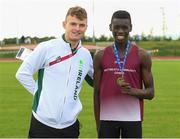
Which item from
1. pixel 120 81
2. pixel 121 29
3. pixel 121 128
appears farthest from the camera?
pixel 121 128

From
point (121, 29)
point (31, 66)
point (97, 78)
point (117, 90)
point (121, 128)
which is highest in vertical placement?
point (121, 29)

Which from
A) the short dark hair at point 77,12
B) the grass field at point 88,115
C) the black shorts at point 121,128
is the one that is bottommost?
the grass field at point 88,115

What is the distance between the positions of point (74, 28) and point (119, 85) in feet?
2.24

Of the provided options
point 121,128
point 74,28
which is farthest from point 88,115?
point 74,28

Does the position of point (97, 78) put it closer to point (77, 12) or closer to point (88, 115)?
point (77, 12)

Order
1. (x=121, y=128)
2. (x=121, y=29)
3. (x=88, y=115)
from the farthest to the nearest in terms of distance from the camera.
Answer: (x=88, y=115) < (x=121, y=128) < (x=121, y=29)

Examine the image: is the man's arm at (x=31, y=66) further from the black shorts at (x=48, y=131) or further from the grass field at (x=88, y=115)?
the grass field at (x=88, y=115)

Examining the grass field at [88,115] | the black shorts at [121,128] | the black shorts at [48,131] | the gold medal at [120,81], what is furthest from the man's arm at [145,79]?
the grass field at [88,115]

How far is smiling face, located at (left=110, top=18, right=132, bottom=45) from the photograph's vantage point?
15.2 ft

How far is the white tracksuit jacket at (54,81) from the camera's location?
4.50 m

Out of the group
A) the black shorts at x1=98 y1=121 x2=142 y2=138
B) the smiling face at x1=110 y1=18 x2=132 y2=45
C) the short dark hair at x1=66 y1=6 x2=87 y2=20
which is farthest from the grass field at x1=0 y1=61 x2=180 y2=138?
the short dark hair at x1=66 y1=6 x2=87 y2=20

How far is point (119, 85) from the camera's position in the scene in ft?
14.9

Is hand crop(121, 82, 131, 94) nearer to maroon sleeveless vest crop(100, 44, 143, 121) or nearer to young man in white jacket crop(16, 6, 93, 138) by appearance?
maroon sleeveless vest crop(100, 44, 143, 121)

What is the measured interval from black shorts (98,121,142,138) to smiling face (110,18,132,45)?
0.79 metres
